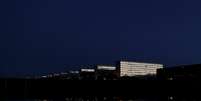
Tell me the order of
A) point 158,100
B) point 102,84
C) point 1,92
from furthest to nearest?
1. point 158,100
2. point 102,84
3. point 1,92

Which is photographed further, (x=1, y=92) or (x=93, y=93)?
(x=93, y=93)

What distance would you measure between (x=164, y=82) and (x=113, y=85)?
1080 centimetres

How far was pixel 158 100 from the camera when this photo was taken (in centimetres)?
11344

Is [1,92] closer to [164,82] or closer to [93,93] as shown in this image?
[93,93]

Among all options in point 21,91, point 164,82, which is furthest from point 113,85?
point 21,91

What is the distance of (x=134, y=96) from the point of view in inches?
4072

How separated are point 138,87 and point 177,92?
812 centimetres

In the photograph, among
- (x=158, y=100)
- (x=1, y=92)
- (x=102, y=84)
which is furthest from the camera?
(x=158, y=100)

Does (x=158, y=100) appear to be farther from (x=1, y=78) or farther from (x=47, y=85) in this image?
(x=1, y=78)

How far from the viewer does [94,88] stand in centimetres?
9931

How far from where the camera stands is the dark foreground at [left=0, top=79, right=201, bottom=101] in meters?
95.1

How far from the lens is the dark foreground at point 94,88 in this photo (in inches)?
3743

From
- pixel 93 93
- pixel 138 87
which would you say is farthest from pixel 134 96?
pixel 93 93

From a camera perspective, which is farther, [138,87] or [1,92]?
[138,87]
